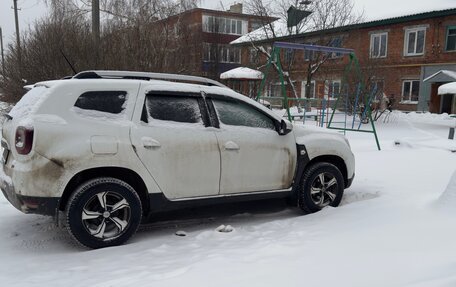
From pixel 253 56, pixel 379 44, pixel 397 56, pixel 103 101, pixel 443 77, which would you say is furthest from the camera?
pixel 253 56

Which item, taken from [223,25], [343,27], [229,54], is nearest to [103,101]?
[343,27]

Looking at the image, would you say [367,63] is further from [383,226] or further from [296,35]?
[383,226]

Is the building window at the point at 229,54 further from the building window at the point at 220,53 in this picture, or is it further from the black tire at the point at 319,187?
the black tire at the point at 319,187

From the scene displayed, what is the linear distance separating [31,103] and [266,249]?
8.98 feet

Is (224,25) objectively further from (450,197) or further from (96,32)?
(450,197)

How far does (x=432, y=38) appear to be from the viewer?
1024 inches

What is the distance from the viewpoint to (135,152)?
4297mm

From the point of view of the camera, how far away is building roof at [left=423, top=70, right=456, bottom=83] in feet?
78.6

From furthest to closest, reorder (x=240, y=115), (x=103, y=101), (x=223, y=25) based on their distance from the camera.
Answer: (x=223, y=25) → (x=240, y=115) → (x=103, y=101)

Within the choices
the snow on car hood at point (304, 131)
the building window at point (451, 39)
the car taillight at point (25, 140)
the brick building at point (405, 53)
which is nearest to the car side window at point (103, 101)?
the car taillight at point (25, 140)

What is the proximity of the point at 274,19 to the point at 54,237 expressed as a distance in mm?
25085

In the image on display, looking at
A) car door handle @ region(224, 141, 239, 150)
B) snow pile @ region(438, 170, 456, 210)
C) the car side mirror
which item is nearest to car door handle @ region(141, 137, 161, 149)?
car door handle @ region(224, 141, 239, 150)

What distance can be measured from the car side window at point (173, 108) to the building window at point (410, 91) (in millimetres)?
25572

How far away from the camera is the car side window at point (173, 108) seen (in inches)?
179
